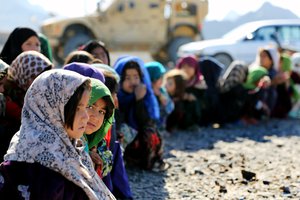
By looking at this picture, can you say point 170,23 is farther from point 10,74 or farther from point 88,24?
point 10,74

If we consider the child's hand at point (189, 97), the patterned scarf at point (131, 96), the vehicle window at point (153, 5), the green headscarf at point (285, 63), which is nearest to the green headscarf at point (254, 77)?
the green headscarf at point (285, 63)

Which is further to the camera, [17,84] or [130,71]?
[130,71]

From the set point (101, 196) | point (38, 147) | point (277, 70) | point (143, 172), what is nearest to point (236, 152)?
point (143, 172)

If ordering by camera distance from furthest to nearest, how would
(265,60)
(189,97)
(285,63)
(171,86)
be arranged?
1. (285,63)
2. (265,60)
3. (189,97)
4. (171,86)

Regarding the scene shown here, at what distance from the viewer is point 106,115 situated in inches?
123

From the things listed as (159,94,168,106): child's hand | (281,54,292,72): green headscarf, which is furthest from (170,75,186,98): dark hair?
(281,54,292,72): green headscarf

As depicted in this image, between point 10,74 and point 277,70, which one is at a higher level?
point 10,74

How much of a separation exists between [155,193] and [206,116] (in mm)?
3688

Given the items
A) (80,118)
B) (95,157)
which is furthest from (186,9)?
(80,118)

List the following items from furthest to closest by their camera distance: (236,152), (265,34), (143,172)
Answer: (265,34), (236,152), (143,172)

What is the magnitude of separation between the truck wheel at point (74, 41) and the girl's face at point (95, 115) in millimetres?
12425

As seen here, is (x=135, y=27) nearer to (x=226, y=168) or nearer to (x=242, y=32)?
(x=242, y=32)

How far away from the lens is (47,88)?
2396 millimetres

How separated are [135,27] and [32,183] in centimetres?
1411
